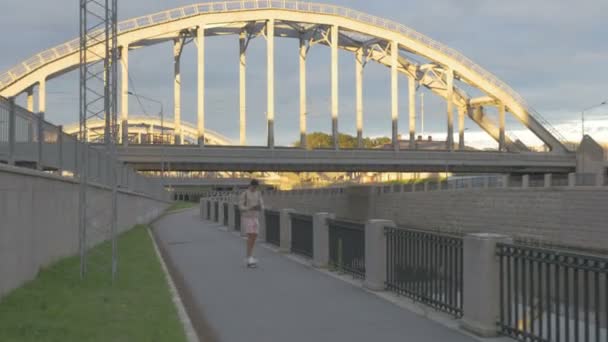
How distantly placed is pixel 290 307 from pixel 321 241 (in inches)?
179

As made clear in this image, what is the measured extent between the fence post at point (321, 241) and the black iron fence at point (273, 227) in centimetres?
459

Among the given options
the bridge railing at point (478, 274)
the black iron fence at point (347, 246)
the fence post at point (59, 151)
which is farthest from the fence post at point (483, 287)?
the fence post at point (59, 151)

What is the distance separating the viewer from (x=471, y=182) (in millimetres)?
50000

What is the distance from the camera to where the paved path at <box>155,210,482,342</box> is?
27.3 feet

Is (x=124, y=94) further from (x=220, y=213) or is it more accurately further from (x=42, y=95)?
(x=220, y=213)

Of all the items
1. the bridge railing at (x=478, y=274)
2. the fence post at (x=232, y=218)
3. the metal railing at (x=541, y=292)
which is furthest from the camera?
the fence post at (x=232, y=218)

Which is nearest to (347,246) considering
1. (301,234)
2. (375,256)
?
(375,256)

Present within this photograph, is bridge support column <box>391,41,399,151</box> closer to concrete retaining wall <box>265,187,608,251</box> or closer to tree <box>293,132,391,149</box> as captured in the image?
concrete retaining wall <box>265,187,608,251</box>

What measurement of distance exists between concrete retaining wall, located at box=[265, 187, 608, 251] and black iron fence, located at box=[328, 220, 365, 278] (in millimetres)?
21927

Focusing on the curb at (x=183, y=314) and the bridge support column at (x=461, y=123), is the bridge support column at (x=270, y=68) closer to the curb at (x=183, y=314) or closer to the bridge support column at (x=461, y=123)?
the bridge support column at (x=461, y=123)

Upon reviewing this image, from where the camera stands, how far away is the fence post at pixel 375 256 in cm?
1135

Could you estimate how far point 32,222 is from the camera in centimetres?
1152

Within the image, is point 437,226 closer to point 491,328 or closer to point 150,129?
point 491,328

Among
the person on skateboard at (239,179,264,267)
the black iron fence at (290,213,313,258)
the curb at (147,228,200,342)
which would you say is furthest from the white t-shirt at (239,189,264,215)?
the curb at (147,228,200,342)
